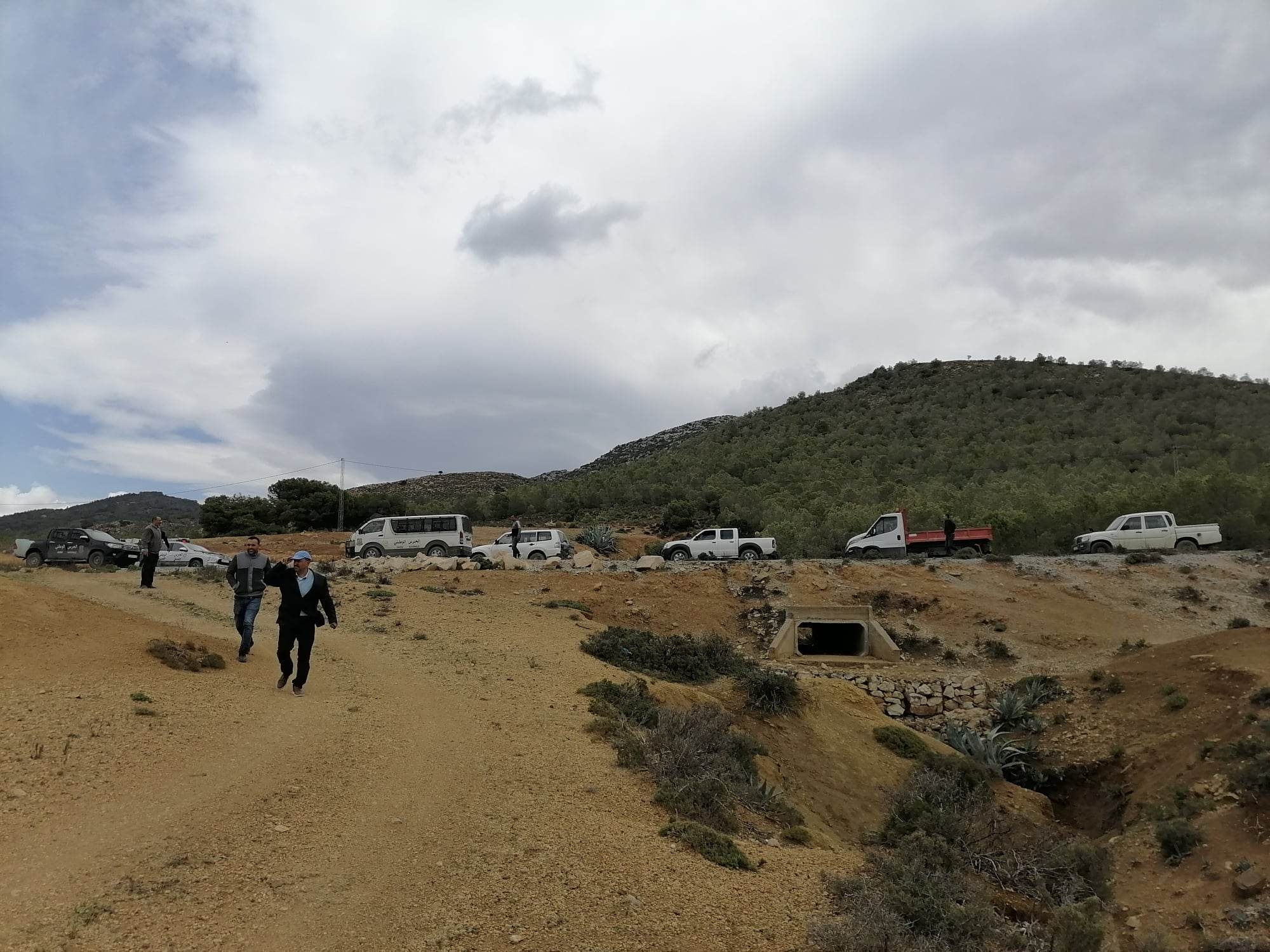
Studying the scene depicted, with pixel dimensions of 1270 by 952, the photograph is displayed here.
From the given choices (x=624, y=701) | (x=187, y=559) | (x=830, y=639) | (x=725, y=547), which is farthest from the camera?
(x=725, y=547)

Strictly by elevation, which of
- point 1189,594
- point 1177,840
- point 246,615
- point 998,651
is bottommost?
point 1177,840

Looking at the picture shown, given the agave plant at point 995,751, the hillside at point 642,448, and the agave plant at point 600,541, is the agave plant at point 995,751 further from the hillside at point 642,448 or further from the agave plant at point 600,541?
the hillside at point 642,448

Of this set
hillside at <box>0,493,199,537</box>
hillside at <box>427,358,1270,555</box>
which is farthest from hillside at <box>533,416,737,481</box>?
hillside at <box>0,493,199,537</box>

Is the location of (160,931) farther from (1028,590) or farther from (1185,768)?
(1028,590)

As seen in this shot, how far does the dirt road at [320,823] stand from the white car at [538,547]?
18.7 meters

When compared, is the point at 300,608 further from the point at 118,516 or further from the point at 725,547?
the point at 118,516

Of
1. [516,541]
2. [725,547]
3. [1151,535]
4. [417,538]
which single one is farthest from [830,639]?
[417,538]

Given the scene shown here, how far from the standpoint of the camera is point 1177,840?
10.0 meters

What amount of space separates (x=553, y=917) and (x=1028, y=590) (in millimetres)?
22081

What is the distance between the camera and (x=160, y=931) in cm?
422

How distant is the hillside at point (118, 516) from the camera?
5997 centimetres

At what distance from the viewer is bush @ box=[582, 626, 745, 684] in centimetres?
1545

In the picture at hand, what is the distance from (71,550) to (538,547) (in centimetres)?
1626

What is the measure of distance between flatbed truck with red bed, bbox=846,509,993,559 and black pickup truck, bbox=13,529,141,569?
87.3ft
